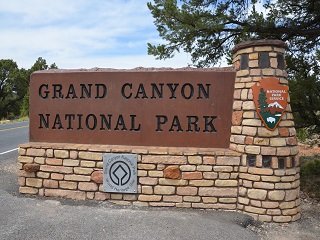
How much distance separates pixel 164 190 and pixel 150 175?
297 mm

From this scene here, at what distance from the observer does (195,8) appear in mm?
7703

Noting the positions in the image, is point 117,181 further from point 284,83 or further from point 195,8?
point 195,8

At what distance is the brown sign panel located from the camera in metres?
5.67

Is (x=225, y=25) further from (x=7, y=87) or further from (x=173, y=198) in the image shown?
(x=7, y=87)

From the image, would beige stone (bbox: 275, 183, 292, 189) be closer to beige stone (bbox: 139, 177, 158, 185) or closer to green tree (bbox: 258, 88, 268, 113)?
green tree (bbox: 258, 88, 268, 113)

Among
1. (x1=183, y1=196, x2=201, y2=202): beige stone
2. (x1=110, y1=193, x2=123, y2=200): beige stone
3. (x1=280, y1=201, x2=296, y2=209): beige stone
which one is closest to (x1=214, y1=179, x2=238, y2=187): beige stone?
(x1=183, y1=196, x2=201, y2=202): beige stone

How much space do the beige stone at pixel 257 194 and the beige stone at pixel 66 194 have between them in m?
2.46

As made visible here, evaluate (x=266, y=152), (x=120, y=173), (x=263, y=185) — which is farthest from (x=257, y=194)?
(x=120, y=173)

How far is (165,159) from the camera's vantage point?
18.2 ft

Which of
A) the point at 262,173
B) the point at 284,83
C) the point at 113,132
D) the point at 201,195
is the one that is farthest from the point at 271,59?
the point at 113,132

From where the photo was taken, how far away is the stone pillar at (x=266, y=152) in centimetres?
527

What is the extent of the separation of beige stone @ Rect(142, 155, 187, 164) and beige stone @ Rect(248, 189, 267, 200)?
3.30ft

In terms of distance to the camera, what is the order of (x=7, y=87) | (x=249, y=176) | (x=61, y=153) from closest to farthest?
(x=249, y=176) < (x=61, y=153) < (x=7, y=87)

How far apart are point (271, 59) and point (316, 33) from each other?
2.39 metres
